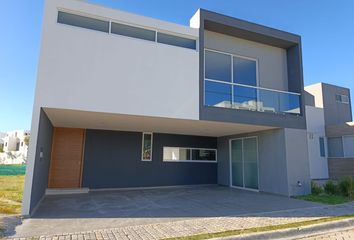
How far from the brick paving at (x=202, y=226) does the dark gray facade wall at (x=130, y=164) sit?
21.0 ft

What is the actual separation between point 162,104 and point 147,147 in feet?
16.0

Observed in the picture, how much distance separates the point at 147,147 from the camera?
12.7 m

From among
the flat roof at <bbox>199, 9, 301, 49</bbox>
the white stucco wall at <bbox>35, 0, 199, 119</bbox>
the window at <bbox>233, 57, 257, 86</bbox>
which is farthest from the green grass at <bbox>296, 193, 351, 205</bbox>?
the flat roof at <bbox>199, 9, 301, 49</bbox>

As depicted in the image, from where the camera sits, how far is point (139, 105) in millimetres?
8031

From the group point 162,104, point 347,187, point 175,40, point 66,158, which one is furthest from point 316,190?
point 66,158

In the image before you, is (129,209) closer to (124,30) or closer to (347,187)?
(124,30)

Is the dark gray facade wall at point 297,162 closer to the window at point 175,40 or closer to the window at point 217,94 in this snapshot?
the window at point 217,94

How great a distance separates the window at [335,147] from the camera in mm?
17203

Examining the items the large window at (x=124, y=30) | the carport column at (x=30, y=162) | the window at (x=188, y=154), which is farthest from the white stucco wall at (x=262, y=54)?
the carport column at (x=30, y=162)

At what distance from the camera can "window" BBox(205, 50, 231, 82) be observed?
1070 cm

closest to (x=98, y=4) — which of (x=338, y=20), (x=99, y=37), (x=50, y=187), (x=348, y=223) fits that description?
(x=99, y=37)

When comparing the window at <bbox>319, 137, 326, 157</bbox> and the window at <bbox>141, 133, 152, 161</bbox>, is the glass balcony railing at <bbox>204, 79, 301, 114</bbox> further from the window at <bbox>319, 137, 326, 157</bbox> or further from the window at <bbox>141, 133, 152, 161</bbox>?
the window at <bbox>319, 137, 326, 157</bbox>

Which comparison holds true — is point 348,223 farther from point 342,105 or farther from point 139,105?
point 342,105

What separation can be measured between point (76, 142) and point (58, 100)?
4894 millimetres
